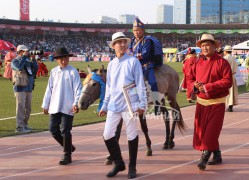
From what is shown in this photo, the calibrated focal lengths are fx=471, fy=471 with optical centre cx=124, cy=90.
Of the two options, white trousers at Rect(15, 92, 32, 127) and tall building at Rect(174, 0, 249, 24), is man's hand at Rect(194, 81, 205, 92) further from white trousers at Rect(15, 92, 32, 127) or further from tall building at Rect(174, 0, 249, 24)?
tall building at Rect(174, 0, 249, 24)

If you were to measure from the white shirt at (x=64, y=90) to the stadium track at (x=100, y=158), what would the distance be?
885mm

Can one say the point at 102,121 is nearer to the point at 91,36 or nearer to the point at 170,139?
the point at 170,139

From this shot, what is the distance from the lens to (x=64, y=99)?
735 cm

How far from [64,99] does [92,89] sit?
0.55m

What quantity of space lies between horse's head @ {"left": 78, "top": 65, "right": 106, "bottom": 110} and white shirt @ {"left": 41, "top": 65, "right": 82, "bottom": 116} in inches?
7.9

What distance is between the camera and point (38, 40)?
76.5 m

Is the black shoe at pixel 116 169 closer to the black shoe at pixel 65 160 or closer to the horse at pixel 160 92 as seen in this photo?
the horse at pixel 160 92

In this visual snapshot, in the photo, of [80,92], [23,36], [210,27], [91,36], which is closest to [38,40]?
[23,36]

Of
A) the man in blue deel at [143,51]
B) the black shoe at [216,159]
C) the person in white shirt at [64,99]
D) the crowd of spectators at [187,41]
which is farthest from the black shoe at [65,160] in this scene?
the crowd of spectators at [187,41]

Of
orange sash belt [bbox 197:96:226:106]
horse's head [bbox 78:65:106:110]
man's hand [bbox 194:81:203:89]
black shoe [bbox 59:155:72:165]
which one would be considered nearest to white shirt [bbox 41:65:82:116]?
horse's head [bbox 78:65:106:110]

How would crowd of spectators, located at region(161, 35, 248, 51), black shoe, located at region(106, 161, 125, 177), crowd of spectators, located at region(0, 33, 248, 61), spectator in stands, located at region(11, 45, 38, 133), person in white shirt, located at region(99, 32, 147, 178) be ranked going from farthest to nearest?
crowd of spectators, located at region(161, 35, 248, 51) → crowd of spectators, located at region(0, 33, 248, 61) → spectator in stands, located at region(11, 45, 38, 133) → black shoe, located at region(106, 161, 125, 177) → person in white shirt, located at region(99, 32, 147, 178)

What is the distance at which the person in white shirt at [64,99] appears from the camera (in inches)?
287

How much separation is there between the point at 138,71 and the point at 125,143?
3.08 m

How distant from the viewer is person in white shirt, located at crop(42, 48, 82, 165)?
7289 millimetres
